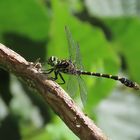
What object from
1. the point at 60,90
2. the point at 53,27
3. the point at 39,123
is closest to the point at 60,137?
the point at 39,123

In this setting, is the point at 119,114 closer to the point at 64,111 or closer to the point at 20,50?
the point at 20,50

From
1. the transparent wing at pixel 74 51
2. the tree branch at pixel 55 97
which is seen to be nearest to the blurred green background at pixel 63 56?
the transparent wing at pixel 74 51

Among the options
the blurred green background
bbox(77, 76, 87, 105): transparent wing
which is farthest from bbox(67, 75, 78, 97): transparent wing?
the blurred green background

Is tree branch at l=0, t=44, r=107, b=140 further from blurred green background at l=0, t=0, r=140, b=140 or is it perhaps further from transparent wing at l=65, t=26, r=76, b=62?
blurred green background at l=0, t=0, r=140, b=140

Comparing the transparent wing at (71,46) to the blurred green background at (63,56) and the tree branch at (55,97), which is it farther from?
the tree branch at (55,97)

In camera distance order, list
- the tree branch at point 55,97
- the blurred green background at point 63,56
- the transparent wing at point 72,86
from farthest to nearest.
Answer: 1. the blurred green background at point 63,56
2. the transparent wing at point 72,86
3. the tree branch at point 55,97

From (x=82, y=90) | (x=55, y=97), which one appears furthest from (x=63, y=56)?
(x=55, y=97)
